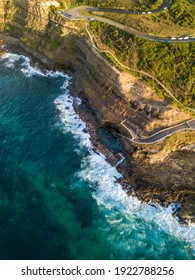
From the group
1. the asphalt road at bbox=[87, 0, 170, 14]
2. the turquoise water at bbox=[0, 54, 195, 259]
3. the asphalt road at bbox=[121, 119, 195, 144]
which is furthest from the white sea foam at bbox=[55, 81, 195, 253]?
the asphalt road at bbox=[87, 0, 170, 14]

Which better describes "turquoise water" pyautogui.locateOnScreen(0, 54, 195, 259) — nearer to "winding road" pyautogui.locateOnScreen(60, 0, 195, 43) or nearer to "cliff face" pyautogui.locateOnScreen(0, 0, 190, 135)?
"cliff face" pyautogui.locateOnScreen(0, 0, 190, 135)

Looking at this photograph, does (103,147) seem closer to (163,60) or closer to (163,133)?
(163,133)

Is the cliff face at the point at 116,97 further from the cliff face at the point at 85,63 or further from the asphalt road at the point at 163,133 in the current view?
the asphalt road at the point at 163,133

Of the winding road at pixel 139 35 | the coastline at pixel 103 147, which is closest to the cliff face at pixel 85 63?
the winding road at pixel 139 35

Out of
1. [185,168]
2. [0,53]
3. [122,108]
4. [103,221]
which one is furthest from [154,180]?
[0,53]

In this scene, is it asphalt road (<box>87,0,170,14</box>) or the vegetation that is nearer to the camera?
the vegetation

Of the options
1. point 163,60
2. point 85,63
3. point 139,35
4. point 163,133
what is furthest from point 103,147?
point 139,35
